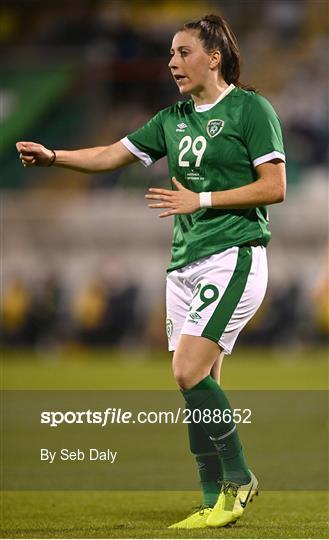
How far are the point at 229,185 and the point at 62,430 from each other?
522cm

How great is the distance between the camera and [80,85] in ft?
95.1

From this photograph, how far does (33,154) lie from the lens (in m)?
6.46

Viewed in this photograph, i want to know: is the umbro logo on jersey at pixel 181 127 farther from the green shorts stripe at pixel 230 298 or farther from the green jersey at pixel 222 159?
the green shorts stripe at pixel 230 298

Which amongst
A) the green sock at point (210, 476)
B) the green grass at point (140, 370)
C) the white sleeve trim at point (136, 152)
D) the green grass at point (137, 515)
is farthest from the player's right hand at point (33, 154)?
the green grass at point (140, 370)

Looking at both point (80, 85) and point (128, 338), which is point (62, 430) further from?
point (80, 85)

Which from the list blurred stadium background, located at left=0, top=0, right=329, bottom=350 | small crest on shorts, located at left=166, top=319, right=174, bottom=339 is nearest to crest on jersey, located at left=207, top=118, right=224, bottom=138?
small crest on shorts, located at left=166, top=319, right=174, bottom=339

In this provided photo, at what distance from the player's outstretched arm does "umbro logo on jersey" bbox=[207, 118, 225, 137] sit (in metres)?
0.60

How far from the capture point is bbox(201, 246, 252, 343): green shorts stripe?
616 cm

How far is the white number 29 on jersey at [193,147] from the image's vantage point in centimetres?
628

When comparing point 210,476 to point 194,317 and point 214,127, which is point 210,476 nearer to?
point 194,317

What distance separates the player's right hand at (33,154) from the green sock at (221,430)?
1.47 meters

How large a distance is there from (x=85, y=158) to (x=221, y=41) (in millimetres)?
1001

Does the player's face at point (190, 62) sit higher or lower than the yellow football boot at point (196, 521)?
higher

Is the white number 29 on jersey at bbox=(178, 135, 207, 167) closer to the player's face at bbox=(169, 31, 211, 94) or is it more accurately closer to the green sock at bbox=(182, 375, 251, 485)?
the player's face at bbox=(169, 31, 211, 94)
